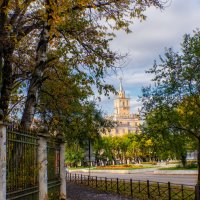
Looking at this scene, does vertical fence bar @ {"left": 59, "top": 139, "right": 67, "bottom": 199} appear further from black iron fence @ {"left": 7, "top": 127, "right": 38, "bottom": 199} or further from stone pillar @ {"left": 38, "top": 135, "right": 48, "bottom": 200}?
black iron fence @ {"left": 7, "top": 127, "right": 38, "bottom": 199}

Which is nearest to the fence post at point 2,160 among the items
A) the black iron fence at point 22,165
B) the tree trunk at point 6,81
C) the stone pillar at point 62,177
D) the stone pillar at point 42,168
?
the black iron fence at point 22,165

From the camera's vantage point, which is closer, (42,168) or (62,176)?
(42,168)

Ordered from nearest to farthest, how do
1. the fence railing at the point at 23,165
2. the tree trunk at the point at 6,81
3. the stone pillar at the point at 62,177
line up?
the fence railing at the point at 23,165 < the tree trunk at the point at 6,81 < the stone pillar at the point at 62,177

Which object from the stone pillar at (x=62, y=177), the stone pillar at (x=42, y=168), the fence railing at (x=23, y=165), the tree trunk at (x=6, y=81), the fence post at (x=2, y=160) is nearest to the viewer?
the fence post at (x=2, y=160)

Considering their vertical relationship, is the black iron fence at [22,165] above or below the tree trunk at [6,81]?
below

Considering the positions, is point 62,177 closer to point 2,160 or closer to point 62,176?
point 62,176

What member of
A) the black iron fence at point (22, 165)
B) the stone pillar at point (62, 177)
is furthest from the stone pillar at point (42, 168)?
the stone pillar at point (62, 177)

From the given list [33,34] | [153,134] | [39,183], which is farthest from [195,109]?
[39,183]

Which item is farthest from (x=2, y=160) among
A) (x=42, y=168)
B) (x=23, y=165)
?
(x=42, y=168)

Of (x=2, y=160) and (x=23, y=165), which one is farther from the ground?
(x=2, y=160)

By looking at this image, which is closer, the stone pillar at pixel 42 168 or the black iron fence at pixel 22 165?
the black iron fence at pixel 22 165

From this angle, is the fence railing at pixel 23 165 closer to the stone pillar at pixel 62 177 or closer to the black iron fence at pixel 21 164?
the black iron fence at pixel 21 164

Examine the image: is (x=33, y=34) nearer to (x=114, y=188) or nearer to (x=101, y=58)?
(x=101, y=58)

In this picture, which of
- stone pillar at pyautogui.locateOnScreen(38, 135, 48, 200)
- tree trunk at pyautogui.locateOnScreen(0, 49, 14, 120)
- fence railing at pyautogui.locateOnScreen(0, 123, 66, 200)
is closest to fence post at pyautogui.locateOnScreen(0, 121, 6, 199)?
fence railing at pyautogui.locateOnScreen(0, 123, 66, 200)
